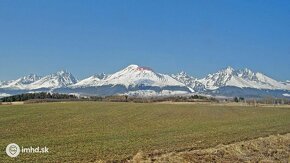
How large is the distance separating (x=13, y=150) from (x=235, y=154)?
14579 mm

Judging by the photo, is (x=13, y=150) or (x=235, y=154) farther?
(x=235, y=154)

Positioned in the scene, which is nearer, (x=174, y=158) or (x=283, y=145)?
(x=174, y=158)

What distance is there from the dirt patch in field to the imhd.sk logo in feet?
23.5

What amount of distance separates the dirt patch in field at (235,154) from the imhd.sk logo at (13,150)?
716cm

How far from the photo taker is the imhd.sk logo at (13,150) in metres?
28.3

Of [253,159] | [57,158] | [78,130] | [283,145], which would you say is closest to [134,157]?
[57,158]

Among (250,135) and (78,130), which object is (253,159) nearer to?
(250,135)

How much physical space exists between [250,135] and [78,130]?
16.9 m

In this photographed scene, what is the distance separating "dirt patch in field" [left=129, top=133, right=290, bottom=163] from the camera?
28469 mm

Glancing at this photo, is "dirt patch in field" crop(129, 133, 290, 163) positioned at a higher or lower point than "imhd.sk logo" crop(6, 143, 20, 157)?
lower

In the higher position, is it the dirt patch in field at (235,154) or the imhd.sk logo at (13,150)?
the imhd.sk logo at (13,150)

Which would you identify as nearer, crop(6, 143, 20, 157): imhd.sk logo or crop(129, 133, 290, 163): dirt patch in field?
crop(6, 143, 20, 157): imhd.sk logo

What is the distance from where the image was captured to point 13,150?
1177 inches

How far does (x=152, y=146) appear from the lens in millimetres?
34812
